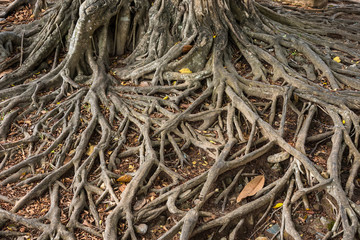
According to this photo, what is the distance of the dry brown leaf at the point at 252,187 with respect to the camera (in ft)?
14.2

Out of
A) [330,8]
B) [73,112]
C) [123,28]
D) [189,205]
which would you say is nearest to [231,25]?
[123,28]

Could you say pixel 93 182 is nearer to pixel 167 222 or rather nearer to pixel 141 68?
pixel 167 222

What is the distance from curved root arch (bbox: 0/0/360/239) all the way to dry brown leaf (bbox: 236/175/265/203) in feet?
0.21

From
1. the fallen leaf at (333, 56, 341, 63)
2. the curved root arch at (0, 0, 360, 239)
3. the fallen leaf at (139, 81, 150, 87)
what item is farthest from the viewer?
the fallen leaf at (333, 56, 341, 63)

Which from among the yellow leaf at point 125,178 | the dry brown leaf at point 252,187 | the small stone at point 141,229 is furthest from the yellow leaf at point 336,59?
the small stone at point 141,229

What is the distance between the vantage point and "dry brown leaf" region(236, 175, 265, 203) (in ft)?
14.2

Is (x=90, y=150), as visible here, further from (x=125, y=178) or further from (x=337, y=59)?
(x=337, y=59)

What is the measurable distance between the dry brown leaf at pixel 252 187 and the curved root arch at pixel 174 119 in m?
0.06

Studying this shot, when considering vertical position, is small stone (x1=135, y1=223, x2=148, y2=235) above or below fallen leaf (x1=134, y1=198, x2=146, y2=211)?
below

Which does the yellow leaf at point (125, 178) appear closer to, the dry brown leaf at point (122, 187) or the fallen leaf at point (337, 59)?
the dry brown leaf at point (122, 187)

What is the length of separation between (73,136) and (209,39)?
2.61 metres

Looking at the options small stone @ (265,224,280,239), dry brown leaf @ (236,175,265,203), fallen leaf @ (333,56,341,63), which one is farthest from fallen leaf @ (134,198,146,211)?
fallen leaf @ (333,56,341,63)

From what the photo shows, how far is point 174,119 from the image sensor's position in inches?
204

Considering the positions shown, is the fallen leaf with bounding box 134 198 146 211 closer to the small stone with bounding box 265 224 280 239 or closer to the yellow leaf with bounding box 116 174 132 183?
the yellow leaf with bounding box 116 174 132 183
